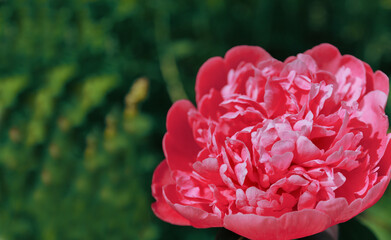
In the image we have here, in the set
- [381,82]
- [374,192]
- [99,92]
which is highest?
[99,92]

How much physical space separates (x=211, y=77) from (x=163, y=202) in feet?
0.52

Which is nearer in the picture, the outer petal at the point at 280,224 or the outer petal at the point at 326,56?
the outer petal at the point at 280,224

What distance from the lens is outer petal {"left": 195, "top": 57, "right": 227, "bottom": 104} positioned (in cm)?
54

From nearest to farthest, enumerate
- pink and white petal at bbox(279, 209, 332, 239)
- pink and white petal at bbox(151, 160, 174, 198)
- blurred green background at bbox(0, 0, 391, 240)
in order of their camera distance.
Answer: pink and white petal at bbox(279, 209, 332, 239), pink and white petal at bbox(151, 160, 174, 198), blurred green background at bbox(0, 0, 391, 240)

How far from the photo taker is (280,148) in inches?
17.4

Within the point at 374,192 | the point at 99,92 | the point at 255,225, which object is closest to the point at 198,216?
the point at 255,225

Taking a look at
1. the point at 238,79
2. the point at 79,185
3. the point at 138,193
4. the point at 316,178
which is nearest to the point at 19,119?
the point at 79,185

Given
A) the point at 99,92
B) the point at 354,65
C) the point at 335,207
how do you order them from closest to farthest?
the point at 335,207
the point at 354,65
the point at 99,92

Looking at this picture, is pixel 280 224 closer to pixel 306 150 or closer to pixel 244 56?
pixel 306 150

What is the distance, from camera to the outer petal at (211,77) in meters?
0.54

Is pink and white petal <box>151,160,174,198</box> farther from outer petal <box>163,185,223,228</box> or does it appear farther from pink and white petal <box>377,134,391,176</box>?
pink and white petal <box>377,134,391,176</box>

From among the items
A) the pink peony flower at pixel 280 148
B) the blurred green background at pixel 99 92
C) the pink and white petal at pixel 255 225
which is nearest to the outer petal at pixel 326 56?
the pink peony flower at pixel 280 148

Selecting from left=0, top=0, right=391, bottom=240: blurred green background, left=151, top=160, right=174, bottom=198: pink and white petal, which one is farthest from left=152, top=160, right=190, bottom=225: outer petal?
left=0, top=0, right=391, bottom=240: blurred green background

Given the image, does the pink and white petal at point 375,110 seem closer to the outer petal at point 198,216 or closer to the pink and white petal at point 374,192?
the pink and white petal at point 374,192
